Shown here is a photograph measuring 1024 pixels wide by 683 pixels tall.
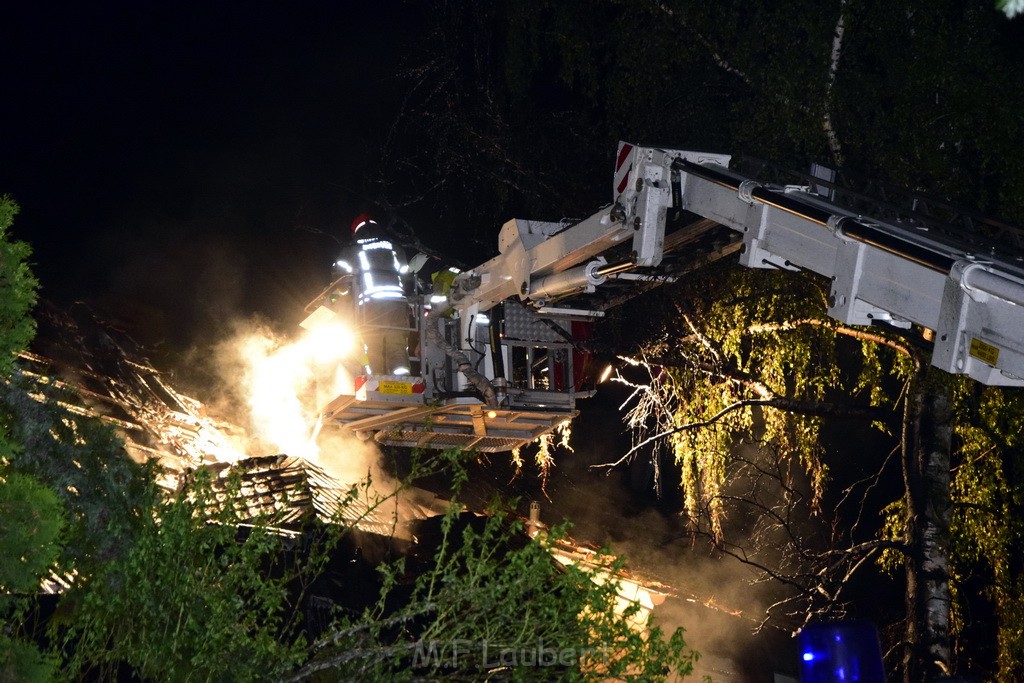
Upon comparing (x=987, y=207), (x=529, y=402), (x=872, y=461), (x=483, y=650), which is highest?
(x=872, y=461)

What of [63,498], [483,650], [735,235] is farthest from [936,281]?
[63,498]

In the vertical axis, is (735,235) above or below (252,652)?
above

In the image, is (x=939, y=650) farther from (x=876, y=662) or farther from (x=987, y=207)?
(x=987, y=207)

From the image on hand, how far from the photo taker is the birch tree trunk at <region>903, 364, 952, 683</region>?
8203mm

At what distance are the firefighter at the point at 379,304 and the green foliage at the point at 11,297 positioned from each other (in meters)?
4.33

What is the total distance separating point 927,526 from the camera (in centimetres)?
845

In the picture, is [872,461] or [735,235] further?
[872,461]

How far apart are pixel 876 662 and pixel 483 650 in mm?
4213

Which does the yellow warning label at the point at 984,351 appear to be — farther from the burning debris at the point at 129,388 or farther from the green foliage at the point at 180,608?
the burning debris at the point at 129,388

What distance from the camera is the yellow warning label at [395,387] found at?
8.02 meters

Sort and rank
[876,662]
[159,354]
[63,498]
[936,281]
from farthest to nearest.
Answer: [159,354], [876,662], [63,498], [936,281]

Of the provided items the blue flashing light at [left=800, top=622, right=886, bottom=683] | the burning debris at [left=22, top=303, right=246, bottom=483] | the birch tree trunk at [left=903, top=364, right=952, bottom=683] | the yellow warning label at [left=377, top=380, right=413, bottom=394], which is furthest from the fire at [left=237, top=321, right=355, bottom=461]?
the birch tree trunk at [left=903, top=364, right=952, bottom=683]

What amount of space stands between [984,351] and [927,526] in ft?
19.0

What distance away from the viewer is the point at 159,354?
16.2 meters
